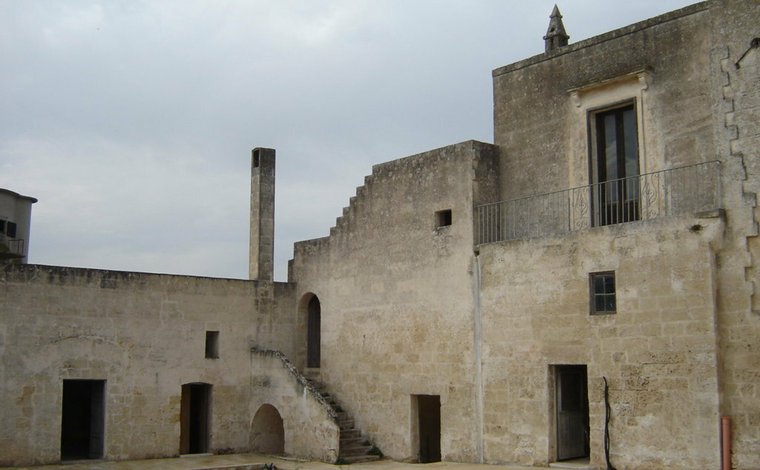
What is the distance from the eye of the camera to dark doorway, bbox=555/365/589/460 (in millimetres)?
14156

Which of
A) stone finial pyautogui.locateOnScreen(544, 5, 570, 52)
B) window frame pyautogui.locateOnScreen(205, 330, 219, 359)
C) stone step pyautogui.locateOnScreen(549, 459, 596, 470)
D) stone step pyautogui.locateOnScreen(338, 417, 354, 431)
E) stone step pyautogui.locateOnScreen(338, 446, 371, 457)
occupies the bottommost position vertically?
stone step pyautogui.locateOnScreen(338, 446, 371, 457)

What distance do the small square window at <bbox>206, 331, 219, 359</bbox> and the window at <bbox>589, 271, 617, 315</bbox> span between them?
836 cm

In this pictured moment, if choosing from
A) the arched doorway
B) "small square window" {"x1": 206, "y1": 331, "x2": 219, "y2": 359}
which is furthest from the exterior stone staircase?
"small square window" {"x1": 206, "y1": 331, "x2": 219, "y2": 359}

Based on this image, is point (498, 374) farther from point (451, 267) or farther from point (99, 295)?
point (99, 295)

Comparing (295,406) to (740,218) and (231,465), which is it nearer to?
(231,465)

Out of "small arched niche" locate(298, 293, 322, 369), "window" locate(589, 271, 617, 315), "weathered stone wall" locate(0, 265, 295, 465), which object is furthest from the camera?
"small arched niche" locate(298, 293, 322, 369)

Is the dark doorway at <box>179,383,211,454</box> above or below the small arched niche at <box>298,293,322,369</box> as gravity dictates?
below

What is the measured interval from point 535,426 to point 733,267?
4029mm

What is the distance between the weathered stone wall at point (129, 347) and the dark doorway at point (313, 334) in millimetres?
447

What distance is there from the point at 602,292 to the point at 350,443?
20.0 feet

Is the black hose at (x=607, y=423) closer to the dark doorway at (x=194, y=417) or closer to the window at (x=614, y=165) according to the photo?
the window at (x=614, y=165)

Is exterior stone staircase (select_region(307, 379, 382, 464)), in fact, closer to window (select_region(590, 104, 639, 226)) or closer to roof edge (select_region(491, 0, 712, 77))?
window (select_region(590, 104, 639, 226))

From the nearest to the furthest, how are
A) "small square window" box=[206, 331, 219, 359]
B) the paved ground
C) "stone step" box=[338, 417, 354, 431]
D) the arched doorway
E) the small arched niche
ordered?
the paved ground, "stone step" box=[338, 417, 354, 431], "small square window" box=[206, 331, 219, 359], the arched doorway, the small arched niche

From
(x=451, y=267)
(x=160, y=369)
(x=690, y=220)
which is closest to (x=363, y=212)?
(x=451, y=267)
